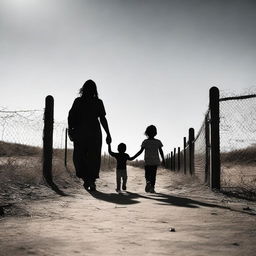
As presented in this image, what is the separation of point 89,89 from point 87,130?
759 mm

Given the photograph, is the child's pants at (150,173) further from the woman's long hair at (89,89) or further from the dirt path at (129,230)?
the dirt path at (129,230)

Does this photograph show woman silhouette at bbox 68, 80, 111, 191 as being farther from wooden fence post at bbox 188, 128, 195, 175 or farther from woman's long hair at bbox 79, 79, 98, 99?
wooden fence post at bbox 188, 128, 195, 175

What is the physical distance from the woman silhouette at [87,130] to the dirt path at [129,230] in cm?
211

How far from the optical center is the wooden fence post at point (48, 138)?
26.4 ft

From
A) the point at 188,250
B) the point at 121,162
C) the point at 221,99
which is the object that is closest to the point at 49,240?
the point at 188,250

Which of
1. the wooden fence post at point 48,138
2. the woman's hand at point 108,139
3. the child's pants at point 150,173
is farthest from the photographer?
the wooden fence post at point 48,138

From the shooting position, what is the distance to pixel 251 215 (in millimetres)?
4109

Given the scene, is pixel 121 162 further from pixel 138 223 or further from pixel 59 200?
pixel 138 223

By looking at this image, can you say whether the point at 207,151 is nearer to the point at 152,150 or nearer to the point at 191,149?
the point at 152,150

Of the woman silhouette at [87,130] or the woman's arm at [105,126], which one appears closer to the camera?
the woman silhouette at [87,130]

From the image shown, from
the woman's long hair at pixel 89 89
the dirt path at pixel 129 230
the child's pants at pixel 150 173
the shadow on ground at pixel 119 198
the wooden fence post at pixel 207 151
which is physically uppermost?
the woman's long hair at pixel 89 89

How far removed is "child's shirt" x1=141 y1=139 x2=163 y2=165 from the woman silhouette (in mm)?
1206

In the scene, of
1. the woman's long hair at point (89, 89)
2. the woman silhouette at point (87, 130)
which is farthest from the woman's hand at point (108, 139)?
the woman's long hair at point (89, 89)

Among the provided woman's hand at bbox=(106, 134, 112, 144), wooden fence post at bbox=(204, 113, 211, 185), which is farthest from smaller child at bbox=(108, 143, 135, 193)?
wooden fence post at bbox=(204, 113, 211, 185)
